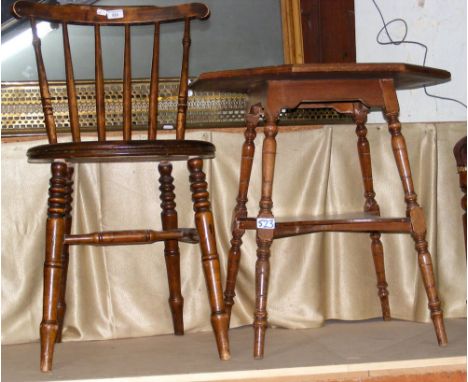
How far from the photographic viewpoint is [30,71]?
2148mm

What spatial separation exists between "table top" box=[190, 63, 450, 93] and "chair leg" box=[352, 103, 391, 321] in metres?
0.21

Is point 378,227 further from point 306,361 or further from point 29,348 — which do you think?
point 29,348

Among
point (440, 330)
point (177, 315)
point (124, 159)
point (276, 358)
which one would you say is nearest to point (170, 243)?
point (177, 315)

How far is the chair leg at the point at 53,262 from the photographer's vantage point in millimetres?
1477

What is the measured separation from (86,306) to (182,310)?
23 centimetres

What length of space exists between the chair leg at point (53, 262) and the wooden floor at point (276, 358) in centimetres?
6

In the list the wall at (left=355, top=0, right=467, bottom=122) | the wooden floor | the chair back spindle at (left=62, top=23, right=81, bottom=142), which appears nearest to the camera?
the wooden floor

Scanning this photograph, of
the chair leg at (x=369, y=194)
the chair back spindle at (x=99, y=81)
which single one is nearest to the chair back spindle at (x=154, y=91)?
the chair back spindle at (x=99, y=81)

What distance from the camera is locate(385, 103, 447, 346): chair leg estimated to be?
61.6 inches

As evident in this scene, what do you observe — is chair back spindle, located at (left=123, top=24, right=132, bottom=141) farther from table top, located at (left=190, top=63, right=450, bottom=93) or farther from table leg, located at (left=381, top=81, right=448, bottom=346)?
table leg, located at (left=381, top=81, right=448, bottom=346)

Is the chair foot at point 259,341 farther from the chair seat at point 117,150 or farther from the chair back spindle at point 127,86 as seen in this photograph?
the chair back spindle at point 127,86

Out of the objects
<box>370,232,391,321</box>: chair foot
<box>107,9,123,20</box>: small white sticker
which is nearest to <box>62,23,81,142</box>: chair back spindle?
<box>107,9,123,20</box>: small white sticker

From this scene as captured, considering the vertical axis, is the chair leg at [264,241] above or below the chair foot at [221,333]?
above

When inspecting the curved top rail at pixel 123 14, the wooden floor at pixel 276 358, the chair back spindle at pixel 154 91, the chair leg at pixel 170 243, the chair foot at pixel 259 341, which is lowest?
the wooden floor at pixel 276 358
